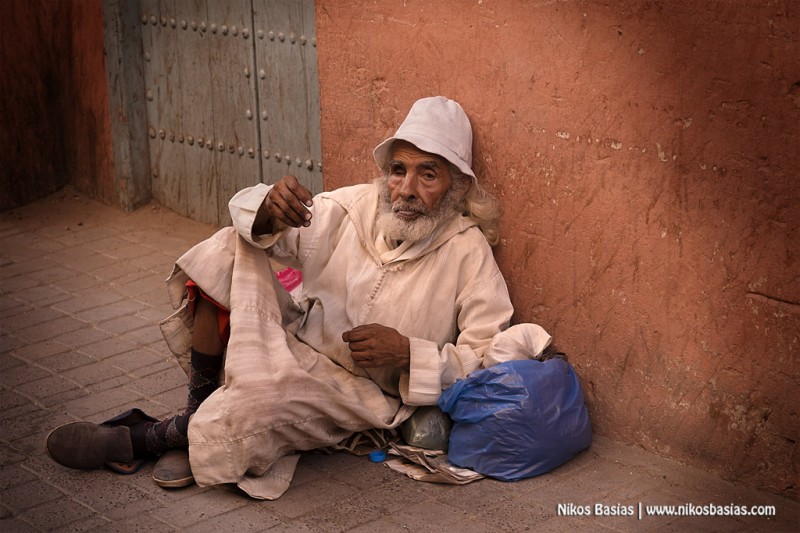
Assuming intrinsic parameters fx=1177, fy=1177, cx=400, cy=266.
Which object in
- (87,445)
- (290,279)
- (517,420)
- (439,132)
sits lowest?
(87,445)

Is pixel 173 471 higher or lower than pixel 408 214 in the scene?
lower

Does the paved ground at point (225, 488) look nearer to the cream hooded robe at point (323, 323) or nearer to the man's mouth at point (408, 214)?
the cream hooded robe at point (323, 323)

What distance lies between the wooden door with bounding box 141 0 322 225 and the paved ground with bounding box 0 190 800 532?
4.55 feet

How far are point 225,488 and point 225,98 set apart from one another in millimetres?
3120

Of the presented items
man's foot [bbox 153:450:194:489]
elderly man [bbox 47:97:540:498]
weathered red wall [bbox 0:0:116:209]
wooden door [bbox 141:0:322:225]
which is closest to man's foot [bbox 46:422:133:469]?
elderly man [bbox 47:97:540:498]

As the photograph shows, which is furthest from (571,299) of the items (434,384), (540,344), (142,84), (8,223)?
(8,223)

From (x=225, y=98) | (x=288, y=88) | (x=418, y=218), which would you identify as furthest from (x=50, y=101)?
(x=418, y=218)

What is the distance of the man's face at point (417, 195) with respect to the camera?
443 cm

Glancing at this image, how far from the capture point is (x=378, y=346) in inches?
167

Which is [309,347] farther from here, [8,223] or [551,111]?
[8,223]

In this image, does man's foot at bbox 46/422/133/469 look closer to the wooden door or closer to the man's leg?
the man's leg

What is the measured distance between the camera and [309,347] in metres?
4.60

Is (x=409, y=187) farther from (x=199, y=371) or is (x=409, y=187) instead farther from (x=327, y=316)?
(x=199, y=371)

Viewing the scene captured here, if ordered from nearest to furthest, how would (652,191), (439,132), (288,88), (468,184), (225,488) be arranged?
(652,191)
(225,488)
(439,132)
(468,184)
(288,88)
